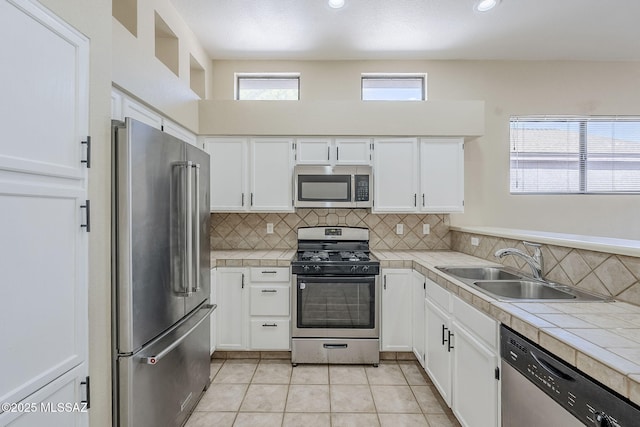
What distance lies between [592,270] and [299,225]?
2385mm

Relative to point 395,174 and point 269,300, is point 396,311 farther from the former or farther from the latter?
point 395,174

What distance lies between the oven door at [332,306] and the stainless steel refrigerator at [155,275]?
0.84 m

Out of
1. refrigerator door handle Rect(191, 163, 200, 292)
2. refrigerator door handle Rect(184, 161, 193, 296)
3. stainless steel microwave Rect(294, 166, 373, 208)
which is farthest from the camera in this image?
stainless steel microwave Rect(294, 166, 373, 208)

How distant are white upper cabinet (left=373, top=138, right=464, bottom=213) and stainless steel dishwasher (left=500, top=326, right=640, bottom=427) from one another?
5.80ft

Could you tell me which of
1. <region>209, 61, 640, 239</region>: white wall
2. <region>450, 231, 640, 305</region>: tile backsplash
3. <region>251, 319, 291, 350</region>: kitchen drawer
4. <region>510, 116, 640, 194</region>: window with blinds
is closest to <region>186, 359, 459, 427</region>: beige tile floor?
<region>251, 319, 291, 350</region>: kitchen drawer

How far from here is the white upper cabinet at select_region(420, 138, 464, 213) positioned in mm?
2969

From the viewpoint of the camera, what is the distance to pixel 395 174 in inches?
117

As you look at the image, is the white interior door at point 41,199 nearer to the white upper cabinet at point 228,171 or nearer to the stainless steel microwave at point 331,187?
the white upper cabinet at point 228,171

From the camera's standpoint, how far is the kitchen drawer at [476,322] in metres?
1.40

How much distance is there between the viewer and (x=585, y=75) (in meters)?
3.28

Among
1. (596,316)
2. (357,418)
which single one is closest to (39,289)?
(357,418)

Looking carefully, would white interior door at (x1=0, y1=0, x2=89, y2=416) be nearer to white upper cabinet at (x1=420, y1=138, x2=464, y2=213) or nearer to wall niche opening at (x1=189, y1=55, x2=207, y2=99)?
wall niche opening at (x1=189, y1=55, x2=207, y2=99)

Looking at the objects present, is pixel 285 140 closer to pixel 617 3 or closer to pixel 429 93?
pixel 429 93

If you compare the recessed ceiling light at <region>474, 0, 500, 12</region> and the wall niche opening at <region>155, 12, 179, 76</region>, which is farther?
the wall niche opening at <region>155, 12, 179, 76</region>
